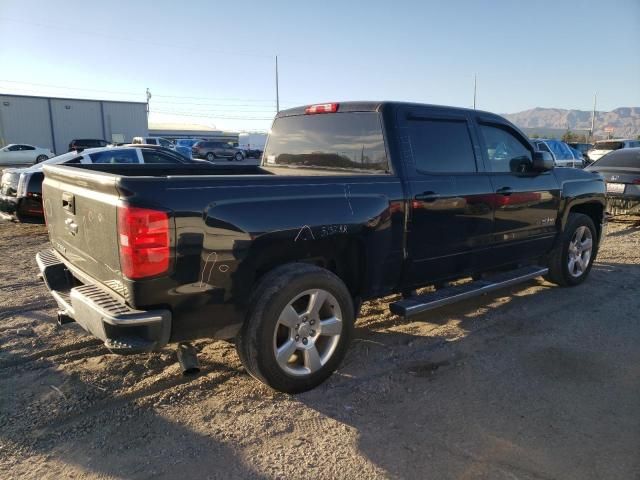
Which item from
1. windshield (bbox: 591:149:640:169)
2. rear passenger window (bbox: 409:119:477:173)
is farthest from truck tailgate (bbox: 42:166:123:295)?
windshield (bbox: 591:149:640:169)

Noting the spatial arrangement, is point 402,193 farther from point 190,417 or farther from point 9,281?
point 9,281

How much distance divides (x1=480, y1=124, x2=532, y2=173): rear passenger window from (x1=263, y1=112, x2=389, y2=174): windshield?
1.35 m

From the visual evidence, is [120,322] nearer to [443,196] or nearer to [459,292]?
[443,196]

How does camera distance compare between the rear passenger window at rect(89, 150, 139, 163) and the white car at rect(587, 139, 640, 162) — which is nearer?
the rear passenger window at rect(89, 150, 139, 163)

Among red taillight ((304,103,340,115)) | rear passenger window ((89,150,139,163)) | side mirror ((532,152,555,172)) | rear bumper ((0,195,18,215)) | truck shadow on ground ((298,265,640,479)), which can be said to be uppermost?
red taillight ((304,103,340,115))

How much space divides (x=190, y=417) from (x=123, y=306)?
0.86 meters

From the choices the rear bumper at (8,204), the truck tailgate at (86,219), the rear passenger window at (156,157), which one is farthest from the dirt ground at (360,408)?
the rear passenger window at (156,157)

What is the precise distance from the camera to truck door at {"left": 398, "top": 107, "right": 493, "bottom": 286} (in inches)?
161

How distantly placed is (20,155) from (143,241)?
35.3 m

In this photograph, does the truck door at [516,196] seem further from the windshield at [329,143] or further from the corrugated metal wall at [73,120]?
the corrugated metal wall at [73,120]

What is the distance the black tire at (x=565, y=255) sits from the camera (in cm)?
578

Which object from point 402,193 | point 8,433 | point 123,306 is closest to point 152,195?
point 123,306

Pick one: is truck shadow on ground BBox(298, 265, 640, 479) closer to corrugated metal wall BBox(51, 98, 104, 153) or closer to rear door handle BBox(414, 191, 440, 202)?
rear door handle BBox(414, 191, 440, 202)

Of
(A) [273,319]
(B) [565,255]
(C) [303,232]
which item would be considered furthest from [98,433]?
(B) [565,255]
